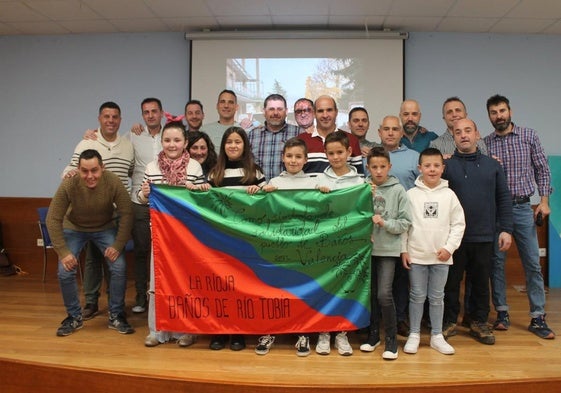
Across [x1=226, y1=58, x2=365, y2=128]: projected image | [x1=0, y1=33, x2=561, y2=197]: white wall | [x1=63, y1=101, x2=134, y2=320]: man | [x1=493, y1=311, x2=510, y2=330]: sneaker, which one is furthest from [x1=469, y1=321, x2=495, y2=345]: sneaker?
[x1=226, y1=58, x2=365, y2=128]: projected image

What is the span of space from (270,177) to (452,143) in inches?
56.4

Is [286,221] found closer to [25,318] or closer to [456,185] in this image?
[456,185]

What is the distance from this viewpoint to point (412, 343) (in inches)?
116

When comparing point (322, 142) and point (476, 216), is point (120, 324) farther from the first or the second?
A: point (476, 216)

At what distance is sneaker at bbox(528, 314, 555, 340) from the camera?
325 centimetres

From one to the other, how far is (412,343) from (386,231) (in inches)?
29.1

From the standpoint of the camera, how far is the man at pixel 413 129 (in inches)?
144

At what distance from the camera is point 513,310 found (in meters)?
4.01

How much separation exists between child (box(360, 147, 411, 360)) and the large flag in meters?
0.08

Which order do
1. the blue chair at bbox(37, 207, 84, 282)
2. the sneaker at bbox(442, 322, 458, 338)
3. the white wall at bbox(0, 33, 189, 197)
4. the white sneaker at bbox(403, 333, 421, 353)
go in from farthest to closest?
the white wall at bbox(0, 33, 189, 197), the blue chair at bbox(37, 207, 84, 282), the sneaker at bbox(442, 322, 458, 338), the white sneaker at bbox(403, 333, 421, 353)

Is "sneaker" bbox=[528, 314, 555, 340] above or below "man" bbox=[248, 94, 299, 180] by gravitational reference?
below

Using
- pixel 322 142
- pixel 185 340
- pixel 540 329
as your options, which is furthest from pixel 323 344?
pixel 540 329

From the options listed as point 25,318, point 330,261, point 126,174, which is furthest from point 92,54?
point 330,261

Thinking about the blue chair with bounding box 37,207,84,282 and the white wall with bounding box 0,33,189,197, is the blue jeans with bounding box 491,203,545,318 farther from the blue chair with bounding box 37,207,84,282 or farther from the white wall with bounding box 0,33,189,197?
the blue chair with bounding box 37,207,84,282
